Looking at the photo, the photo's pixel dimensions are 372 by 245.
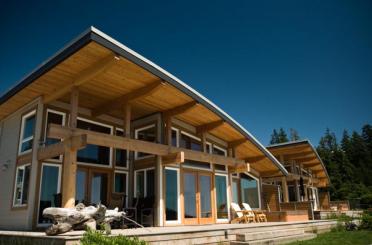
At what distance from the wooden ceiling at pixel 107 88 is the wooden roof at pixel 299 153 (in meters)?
8.09

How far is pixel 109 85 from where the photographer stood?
860 centimetres

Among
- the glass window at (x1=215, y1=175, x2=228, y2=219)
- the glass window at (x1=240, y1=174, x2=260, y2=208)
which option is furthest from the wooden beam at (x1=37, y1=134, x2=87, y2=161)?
the glass window at (x1=240, y1=174, x2=260, y2=208)

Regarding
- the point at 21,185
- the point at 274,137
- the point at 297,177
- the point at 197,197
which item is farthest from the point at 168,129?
the point at 274,137

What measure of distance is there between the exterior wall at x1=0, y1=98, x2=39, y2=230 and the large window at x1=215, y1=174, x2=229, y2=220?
6.59 m

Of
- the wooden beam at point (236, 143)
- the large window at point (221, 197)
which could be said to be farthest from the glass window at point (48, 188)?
the wooden beam at point (236, 143)

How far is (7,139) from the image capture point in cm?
1025

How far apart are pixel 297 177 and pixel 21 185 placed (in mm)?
15091

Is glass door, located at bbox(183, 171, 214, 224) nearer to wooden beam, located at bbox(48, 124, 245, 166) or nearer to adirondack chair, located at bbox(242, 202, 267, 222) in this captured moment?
wooden beam, located at bbox(48, 124, 245, 166)

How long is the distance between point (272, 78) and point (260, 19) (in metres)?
12.5

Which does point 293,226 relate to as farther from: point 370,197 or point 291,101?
point 291,101

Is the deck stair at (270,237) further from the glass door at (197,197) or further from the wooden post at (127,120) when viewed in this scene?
the wooden post at (127,120)

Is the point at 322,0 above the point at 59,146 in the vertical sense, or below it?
above

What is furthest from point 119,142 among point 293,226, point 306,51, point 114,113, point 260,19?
point 306,51

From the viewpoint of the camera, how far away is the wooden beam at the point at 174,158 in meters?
9.47
